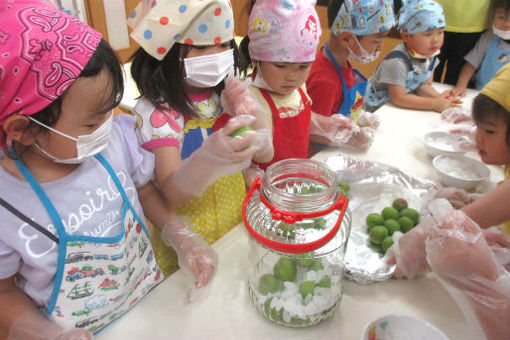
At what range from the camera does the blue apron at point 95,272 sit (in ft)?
2.33

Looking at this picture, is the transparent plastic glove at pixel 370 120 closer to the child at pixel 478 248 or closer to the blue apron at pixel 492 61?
the child at pixel 478 248

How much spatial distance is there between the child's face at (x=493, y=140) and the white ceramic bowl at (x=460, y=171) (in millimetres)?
192

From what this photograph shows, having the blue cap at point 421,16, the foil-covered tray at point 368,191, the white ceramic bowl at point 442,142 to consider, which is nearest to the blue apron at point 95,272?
the foil-covered tray at point 368,191

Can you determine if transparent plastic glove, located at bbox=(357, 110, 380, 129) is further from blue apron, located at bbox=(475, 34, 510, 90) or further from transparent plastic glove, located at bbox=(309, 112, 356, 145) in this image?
blue apron, located at bbox=(475, 34, 510, 90)

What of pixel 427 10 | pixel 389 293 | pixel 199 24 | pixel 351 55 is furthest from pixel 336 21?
pixel 389 293

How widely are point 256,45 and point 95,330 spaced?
92cm

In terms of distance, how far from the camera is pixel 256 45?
3.96ft

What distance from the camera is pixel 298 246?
2.15ft

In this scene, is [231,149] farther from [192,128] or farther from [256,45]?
[256,45]

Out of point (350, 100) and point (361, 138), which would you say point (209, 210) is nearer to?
point (361, 138)

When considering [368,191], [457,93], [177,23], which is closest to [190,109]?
[177,23]

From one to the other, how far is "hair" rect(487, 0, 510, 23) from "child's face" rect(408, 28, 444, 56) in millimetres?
614

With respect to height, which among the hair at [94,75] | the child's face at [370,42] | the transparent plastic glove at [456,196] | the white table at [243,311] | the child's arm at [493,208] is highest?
the hair at [94,75]

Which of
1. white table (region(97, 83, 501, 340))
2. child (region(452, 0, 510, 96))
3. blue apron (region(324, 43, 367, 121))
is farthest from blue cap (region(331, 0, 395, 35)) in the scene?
white table (region(97, 83, 501, 340))
